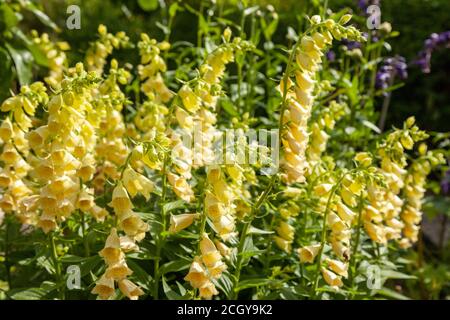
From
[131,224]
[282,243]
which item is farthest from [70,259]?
[282,243]

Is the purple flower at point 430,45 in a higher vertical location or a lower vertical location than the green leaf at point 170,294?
higher

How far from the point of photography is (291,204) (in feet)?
9.77

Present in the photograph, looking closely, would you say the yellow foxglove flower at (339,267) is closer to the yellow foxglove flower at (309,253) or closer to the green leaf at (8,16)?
the yellow foxglove flower at (309,253)

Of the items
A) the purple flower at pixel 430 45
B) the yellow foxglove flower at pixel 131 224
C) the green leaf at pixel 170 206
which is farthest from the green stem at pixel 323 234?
the purple flower at pixel 430 45

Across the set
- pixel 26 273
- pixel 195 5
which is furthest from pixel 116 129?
pixel 195 5

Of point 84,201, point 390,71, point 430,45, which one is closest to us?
point 84,201

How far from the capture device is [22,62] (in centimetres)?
431

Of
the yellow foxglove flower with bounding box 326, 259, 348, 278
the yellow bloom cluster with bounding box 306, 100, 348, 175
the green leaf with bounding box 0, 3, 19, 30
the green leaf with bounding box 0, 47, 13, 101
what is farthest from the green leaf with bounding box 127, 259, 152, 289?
the green leaf with bounding box 0, 3, 19, 30

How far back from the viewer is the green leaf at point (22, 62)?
13.9 feet

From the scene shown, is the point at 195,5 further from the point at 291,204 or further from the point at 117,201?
the point at 117,201

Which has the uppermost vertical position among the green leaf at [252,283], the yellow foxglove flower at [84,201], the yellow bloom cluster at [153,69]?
the yellow bloom cluster at [153,69]

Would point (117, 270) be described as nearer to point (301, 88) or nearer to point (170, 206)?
point (170, 206)

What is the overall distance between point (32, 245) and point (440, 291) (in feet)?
9.02
